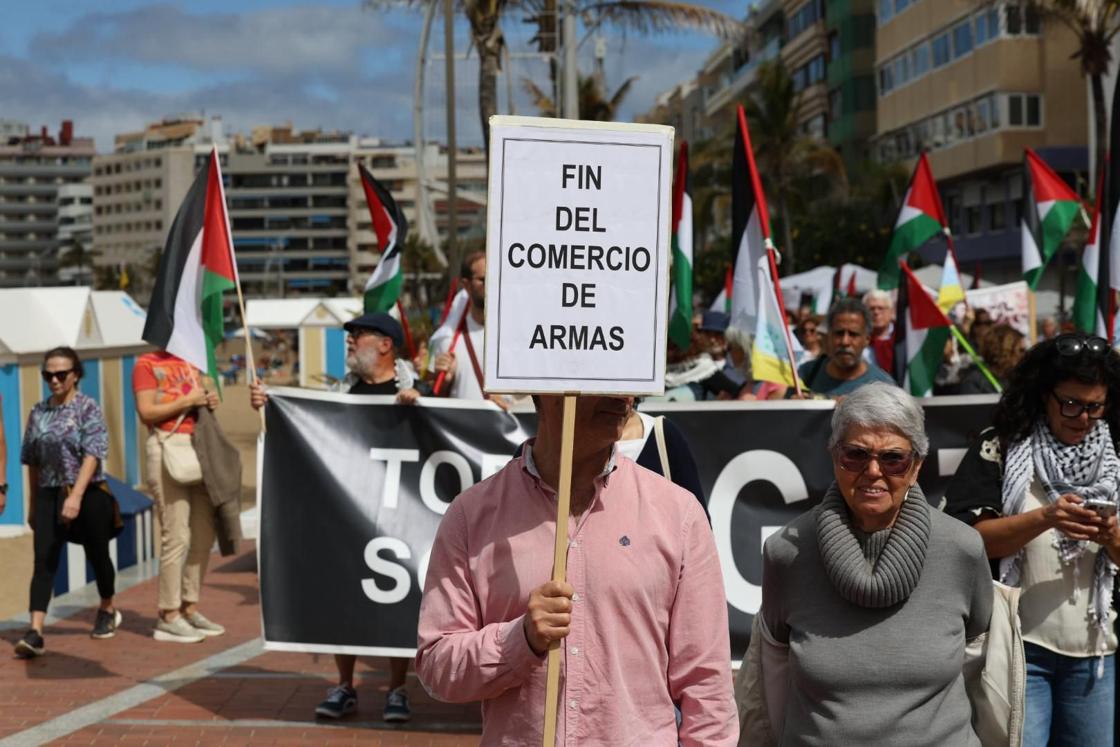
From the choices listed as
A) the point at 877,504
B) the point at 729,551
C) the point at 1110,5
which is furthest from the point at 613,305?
the point at 1110,5

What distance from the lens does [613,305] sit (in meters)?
3.35

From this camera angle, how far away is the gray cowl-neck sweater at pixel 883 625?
138 inches

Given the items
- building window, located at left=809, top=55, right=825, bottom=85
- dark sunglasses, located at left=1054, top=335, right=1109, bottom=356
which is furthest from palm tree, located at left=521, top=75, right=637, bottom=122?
building window, located at left=809, top=55, right=825, bottom=85

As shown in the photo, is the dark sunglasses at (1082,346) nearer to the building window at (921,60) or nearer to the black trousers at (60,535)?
the black trousers at (60,535)

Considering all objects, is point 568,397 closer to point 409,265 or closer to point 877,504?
point 877,504

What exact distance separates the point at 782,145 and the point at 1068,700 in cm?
5140

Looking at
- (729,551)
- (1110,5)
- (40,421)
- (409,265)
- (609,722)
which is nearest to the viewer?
(609,722)

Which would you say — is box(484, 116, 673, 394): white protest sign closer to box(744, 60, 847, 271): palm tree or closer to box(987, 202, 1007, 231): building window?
box(987, 202, 1007, 231): building window

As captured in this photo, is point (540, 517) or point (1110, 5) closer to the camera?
point (540, 517)

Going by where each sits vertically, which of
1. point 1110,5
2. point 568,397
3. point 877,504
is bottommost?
point 877,504

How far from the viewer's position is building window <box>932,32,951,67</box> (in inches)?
1949

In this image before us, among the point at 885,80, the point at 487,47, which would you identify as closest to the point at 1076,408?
the point at 487,47

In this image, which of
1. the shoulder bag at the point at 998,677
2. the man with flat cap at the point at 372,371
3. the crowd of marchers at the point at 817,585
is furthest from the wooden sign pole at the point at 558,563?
the man with flat cap at the point at 372,371

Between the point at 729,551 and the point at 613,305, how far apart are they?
3.47 meters
